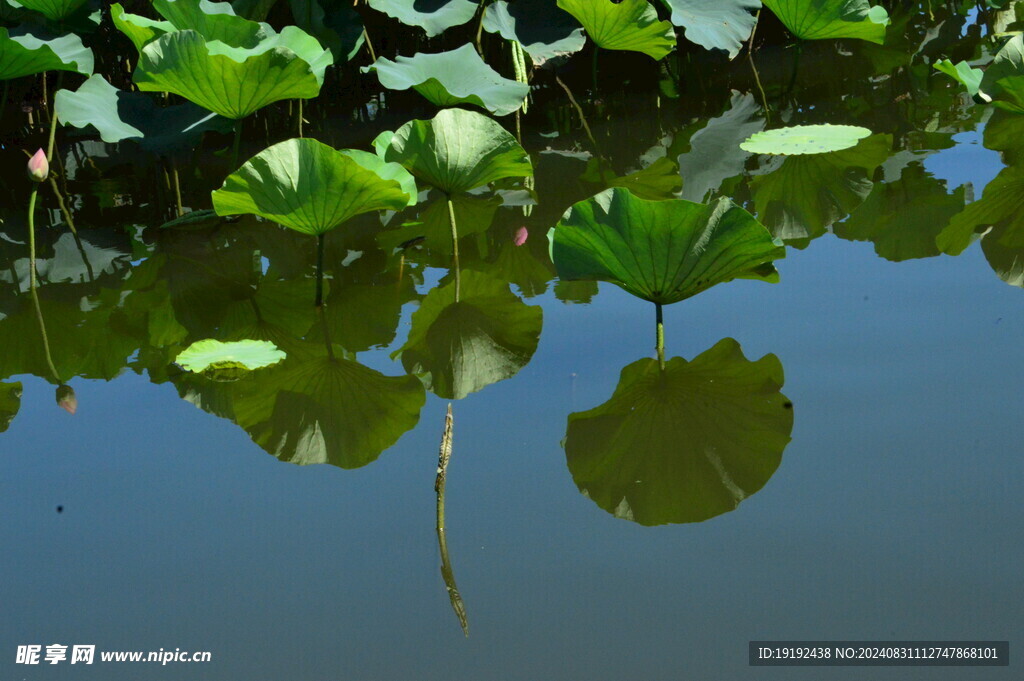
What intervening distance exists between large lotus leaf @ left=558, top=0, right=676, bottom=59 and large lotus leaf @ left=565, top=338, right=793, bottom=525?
205 cm

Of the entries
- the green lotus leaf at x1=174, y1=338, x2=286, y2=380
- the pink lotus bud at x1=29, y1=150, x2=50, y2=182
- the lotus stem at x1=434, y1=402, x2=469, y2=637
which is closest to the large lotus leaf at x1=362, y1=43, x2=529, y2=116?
the pink lotus bud at x1=29, y1=150, x2=50, y2=182

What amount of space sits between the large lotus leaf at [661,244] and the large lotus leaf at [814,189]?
0.84 meters

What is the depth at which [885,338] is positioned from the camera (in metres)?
2.03

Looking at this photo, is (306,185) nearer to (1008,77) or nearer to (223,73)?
(223,73)

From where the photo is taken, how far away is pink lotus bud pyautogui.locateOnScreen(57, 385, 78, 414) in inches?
79.9

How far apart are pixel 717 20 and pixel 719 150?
2.32 feet

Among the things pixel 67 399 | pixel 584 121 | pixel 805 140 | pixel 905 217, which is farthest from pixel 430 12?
pixel 67 399

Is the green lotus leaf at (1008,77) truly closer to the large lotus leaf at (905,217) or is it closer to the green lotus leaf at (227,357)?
the large lotus leaf at (905,217)

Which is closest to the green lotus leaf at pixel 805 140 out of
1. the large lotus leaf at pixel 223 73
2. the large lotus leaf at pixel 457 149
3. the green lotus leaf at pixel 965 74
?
the green lotus leaf at pixel 965 74

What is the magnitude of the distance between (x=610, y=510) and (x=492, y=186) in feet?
6.79

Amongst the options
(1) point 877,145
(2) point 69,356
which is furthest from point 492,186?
(2) point 69,356

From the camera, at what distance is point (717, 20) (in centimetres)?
403

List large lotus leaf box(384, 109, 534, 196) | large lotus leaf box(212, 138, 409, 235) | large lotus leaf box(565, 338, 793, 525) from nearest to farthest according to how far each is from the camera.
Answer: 1. large lotus leaf box(565, 338, 793, 525)
2. large lotus leaf box(212, 138, 409, 235)
3. large lotus leaf box(384, 109, 534, 196)

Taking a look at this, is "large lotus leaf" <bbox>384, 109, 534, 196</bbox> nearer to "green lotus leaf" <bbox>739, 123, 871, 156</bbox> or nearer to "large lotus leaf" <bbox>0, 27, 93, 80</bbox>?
"green lotus leaf" <bbox>739, 123, 871, 156</bbox>
